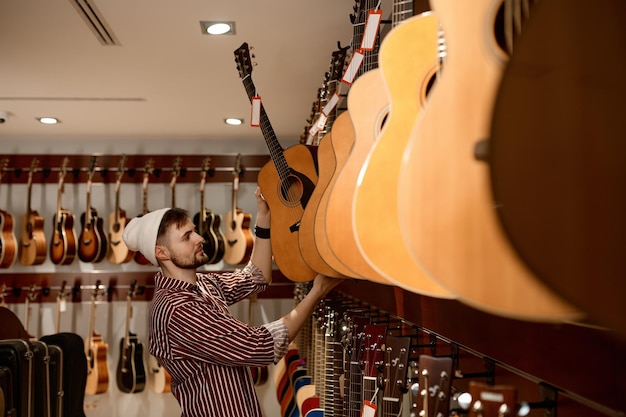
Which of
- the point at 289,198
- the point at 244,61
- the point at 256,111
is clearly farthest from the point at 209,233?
the point at 289,198

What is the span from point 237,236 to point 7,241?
193 centimetres

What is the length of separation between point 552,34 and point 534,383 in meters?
0.77

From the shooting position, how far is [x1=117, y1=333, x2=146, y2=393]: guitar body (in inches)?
222

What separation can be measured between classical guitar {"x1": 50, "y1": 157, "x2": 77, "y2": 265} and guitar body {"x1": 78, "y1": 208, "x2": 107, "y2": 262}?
0.25 feet

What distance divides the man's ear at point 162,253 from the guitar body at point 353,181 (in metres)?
1.38

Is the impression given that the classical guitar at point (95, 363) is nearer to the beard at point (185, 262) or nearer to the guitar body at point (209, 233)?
the guitar body at point (209, 233)

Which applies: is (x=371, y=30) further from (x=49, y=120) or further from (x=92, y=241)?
(x=92, y=241)

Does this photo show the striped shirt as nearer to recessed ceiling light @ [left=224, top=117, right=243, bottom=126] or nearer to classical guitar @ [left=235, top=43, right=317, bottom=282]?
classical guitar @ [left=235, top=43, right=317, bottom=282]

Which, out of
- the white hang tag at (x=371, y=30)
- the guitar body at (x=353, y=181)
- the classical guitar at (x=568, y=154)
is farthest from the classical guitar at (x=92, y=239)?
the classical guitar at (x=568, y=154)

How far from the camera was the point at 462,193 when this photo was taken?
0.63m

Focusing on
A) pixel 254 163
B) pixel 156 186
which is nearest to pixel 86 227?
pixel 156 186

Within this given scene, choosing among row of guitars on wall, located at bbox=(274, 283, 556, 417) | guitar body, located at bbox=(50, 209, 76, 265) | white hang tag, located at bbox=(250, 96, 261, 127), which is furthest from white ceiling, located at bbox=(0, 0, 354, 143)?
row of guitars on wall, located at bbox=(274, 283, 556, 417)

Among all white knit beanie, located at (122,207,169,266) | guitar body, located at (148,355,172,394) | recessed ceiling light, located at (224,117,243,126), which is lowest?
guitar body, located at (148,355,172,394)

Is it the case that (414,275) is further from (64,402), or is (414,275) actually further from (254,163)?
(254,163)
